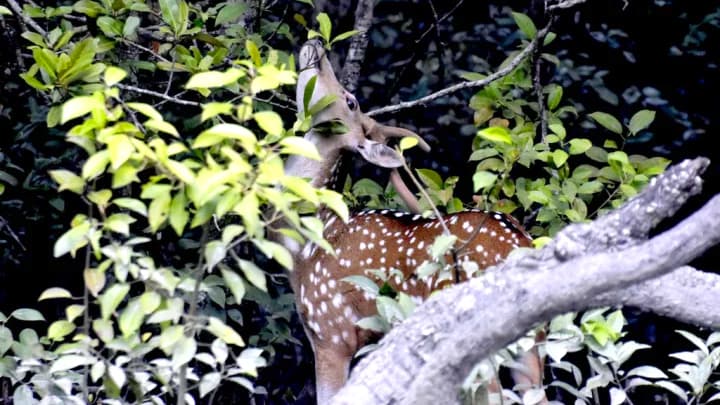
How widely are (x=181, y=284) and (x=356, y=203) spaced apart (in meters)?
2.48

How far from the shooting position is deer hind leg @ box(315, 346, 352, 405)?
191 inches

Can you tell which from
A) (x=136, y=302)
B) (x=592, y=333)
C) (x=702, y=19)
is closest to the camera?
(x=136, y=302)

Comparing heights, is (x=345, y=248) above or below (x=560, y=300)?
below

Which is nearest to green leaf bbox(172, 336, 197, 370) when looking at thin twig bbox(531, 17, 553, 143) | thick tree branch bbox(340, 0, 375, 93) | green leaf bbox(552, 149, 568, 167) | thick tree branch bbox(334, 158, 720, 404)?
thick tree branch bbox(334, 158, 720, 404)

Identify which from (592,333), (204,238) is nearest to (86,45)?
(204,238)

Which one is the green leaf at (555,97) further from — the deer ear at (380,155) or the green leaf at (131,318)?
the green leaf at (131,318)

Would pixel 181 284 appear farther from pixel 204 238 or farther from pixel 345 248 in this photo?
pixel 345 248

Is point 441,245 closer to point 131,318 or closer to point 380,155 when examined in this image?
point 131,318

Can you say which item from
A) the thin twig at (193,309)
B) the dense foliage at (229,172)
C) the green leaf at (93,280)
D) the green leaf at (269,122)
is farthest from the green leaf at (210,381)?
the green leaf at (269,122)

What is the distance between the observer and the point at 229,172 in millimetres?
2771

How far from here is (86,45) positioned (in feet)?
12.8

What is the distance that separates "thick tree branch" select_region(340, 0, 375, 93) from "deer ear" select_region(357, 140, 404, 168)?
1.10m

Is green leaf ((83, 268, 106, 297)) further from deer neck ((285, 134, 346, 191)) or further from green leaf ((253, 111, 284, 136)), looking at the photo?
deer neck ((285, 134, 346, 191))

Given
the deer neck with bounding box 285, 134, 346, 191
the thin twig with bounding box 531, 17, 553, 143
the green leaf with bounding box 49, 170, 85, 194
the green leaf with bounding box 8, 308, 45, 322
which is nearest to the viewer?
the green leaf with bounding box 49, 170, 85, 194
